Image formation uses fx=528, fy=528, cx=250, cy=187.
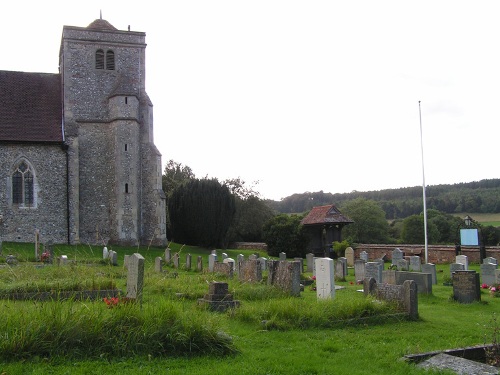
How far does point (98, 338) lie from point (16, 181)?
79.9ft

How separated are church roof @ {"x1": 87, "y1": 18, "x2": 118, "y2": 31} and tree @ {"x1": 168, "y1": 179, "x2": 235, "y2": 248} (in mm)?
11280

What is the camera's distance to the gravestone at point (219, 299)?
32.3 ft

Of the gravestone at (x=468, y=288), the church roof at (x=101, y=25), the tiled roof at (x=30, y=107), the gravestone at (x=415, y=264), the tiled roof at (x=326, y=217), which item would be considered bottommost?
the gravestone at (x=415, y=264)

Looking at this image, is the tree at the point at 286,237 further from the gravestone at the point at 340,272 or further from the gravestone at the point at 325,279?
the gravestone at the point at 325,279

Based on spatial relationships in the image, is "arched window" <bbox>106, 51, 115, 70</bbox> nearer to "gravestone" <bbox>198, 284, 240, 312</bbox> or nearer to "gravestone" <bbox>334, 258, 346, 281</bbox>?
"gravestone" <bbox>334, 258, 346, 281</bbox>

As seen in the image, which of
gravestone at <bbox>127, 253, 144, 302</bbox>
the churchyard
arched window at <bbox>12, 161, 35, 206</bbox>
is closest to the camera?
the churchyard

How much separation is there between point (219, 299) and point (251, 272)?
4.52 meters

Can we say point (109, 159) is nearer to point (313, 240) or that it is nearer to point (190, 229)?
point (190, 229)

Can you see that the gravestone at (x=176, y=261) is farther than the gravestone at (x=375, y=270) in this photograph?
Yes

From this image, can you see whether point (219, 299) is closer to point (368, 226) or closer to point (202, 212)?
point (202, 212)

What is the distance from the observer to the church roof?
3152cm

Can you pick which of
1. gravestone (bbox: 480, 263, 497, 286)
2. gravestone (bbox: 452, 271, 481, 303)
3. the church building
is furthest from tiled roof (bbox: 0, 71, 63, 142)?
gravestone (bbox: 452, 271, 481, 303)

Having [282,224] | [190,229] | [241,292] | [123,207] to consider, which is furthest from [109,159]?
[241,292]

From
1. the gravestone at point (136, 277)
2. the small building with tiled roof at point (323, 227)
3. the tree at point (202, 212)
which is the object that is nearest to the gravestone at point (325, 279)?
the gravestone at point (136, 277)
